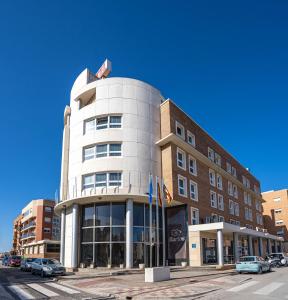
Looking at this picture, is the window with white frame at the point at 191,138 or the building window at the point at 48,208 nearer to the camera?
the window with white frame at the point at 191,138

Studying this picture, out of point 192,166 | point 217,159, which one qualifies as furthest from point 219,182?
point 192,166

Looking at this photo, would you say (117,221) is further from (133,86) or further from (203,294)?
(203,294)

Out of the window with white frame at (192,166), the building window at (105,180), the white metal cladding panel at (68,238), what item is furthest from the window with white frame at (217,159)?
the white metal cladding panel at (68,238)

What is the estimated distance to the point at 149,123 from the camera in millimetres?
32406

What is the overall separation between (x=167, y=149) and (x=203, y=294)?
1894 centimetres

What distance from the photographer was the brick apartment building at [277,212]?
6938cm

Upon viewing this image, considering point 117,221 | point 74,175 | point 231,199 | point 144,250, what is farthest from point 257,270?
point 231,199

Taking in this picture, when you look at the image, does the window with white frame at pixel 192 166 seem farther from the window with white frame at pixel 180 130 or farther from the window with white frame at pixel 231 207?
the window with white frame at pixel 231 207

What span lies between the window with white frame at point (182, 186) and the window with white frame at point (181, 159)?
1142 mm

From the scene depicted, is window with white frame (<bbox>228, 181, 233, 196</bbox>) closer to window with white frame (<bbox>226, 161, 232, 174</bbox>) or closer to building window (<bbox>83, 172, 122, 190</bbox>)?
window with white frame (<bbox>226, 161, 232, 174</bbox>)

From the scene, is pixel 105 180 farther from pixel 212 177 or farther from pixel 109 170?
pixel 212 177

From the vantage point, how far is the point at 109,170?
29.4 metres

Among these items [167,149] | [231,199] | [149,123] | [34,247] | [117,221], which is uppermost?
[149,123]

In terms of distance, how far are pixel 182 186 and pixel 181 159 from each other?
2.81 m
